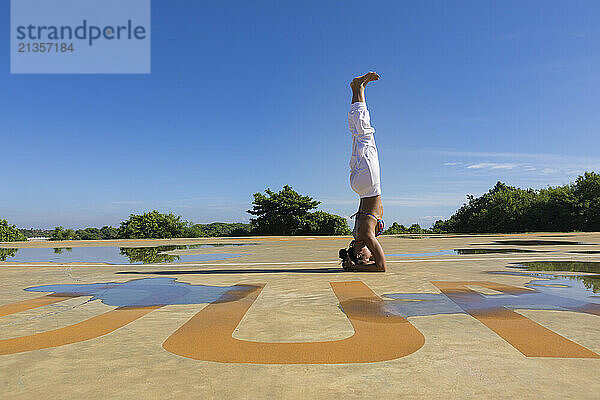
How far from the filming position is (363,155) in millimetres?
7480

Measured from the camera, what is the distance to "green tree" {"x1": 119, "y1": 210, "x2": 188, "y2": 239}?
33.0m

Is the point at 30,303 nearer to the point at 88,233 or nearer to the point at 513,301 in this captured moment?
the point at 513,301

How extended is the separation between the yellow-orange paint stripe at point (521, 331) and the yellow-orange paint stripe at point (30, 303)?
483 cm

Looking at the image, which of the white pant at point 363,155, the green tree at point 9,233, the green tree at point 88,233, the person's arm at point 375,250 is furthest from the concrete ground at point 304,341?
the green tree at point 88,233

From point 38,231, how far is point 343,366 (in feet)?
168

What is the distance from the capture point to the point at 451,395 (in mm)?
2016

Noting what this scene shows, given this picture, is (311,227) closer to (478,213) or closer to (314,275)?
(478,213)

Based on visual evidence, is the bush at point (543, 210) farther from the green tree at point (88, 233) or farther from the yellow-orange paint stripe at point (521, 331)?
the green tree at point (88, 233)

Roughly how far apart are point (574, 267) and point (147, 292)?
778 cm

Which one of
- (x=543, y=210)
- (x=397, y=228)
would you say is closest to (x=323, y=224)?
(x=397, y=228)

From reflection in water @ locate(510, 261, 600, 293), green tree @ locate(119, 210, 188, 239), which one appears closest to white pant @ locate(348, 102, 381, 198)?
reflection in water @ locate(510, 261, 600, 293)

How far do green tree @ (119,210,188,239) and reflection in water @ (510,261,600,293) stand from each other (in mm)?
30357

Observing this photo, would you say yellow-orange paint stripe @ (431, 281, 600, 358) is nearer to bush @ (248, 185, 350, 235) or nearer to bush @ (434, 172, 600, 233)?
bush @ (248, 185, 350, 235)

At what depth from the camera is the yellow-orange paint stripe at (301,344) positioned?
8.61 ft
